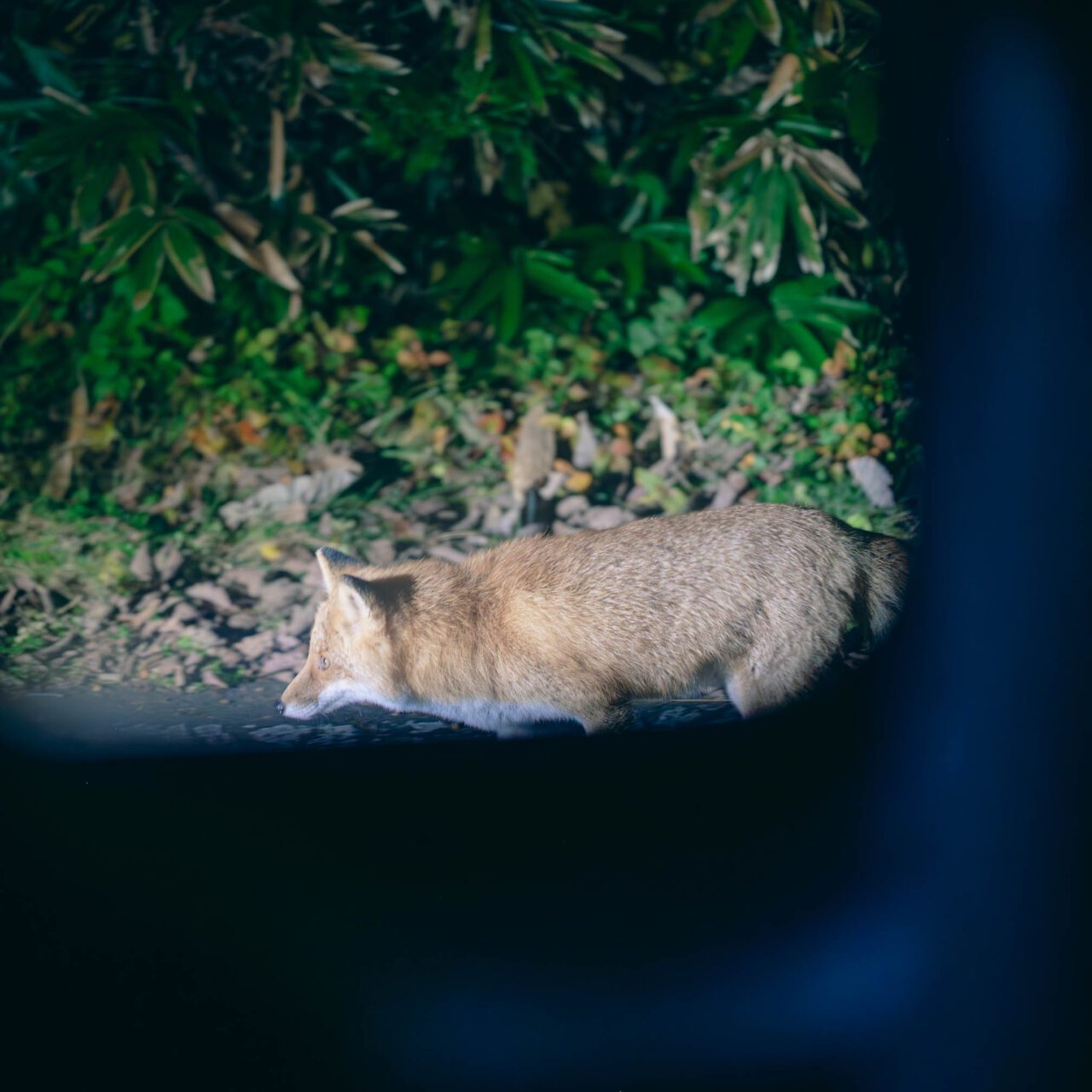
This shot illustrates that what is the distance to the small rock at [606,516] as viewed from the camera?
1.27 meters

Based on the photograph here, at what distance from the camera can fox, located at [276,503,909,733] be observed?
1107 mm

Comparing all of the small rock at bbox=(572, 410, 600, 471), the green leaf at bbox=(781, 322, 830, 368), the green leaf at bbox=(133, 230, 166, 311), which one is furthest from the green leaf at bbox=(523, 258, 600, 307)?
the green leaf at bbox=(133, 230, 166, 311)

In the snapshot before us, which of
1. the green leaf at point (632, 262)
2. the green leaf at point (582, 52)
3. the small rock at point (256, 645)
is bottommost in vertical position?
the small rock at point (256, 645)

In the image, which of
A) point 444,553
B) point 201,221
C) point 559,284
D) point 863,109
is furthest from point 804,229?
point 201,221

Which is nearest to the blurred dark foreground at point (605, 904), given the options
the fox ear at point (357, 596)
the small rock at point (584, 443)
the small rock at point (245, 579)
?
the fox ear at point (357, 596)

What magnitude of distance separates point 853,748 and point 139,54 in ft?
3.54

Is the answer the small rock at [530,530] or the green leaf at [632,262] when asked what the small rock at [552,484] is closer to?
the small rock at [530,530]

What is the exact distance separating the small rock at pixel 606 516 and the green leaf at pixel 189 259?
1.84ft

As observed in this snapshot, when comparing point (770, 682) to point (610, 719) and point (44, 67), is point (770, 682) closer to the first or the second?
point (610, 719)

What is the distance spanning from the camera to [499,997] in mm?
1024

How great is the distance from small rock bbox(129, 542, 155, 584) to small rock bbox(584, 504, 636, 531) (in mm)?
573

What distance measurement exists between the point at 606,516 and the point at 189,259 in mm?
617

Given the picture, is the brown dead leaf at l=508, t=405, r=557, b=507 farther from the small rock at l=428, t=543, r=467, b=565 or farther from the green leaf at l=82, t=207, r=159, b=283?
the green leaf at l=82, t=207, r=159, b=283

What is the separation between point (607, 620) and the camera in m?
1.18
